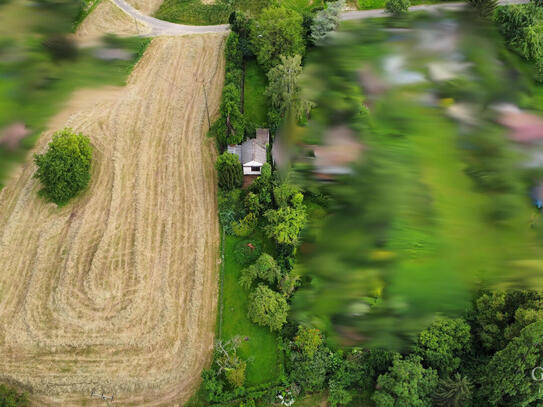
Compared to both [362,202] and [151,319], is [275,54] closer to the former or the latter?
[151,319]

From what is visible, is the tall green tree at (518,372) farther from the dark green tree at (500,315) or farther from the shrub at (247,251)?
the shrub at (247,251)

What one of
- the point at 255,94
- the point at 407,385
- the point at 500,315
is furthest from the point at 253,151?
the point at 500,315

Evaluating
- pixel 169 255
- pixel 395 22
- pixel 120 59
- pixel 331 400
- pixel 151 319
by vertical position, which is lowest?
pixel 331 400

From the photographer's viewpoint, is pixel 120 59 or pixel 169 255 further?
pixel 169 255

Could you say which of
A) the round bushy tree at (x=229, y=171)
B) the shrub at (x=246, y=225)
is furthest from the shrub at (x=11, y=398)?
the round bushy tree at (x=229, y=171)

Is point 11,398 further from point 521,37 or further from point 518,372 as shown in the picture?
point 521,37

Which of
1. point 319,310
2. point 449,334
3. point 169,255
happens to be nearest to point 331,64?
point 319,310

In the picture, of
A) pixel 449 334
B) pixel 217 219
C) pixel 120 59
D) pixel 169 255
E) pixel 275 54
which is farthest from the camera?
pixel 275 54
